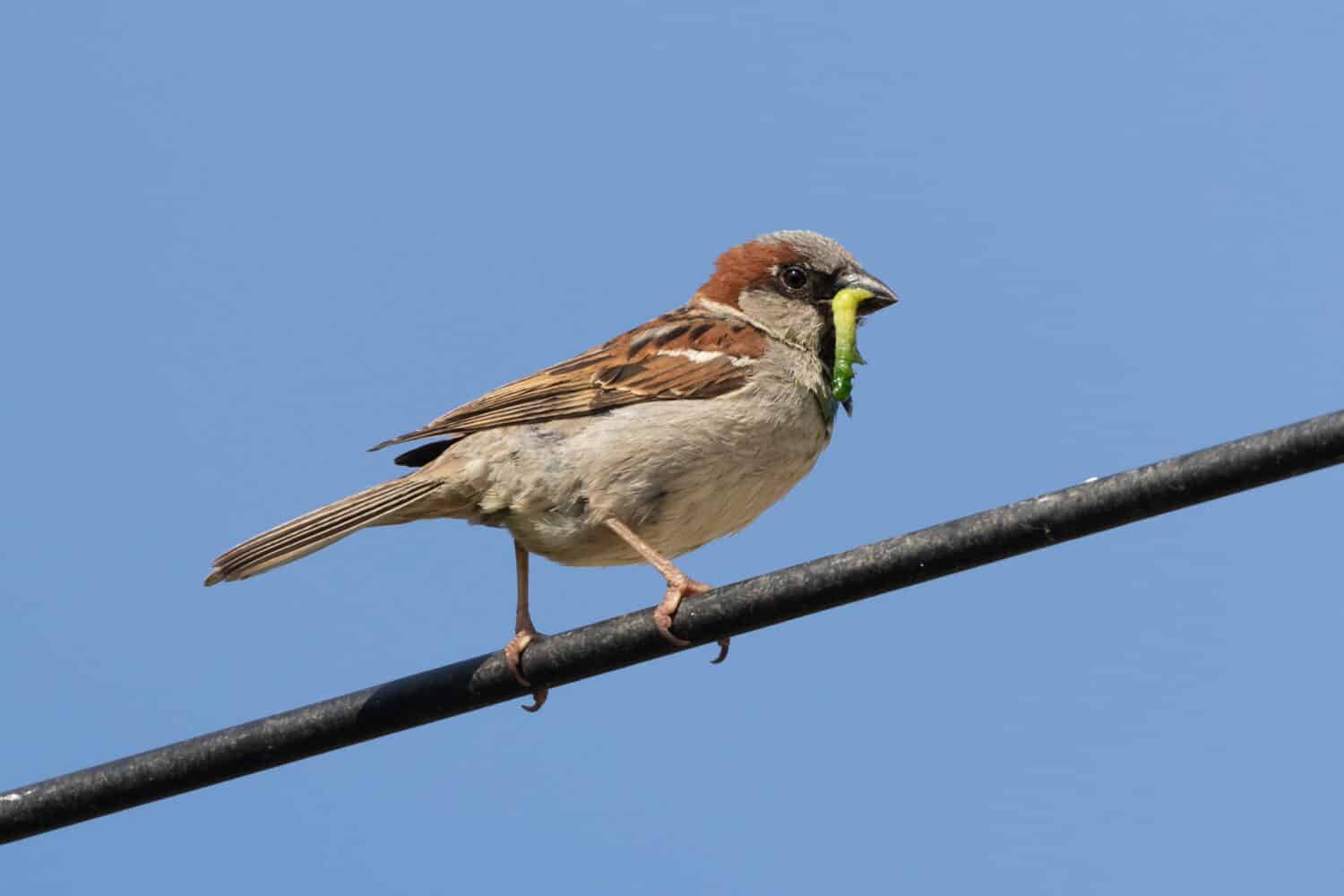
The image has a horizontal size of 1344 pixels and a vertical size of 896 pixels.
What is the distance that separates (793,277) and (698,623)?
11.7 ft

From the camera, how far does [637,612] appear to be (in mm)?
4223

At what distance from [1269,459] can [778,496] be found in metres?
3.35

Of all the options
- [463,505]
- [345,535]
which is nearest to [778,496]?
[463,505]

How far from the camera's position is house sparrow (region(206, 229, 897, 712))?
20.4ft

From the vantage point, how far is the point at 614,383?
6.52 meters

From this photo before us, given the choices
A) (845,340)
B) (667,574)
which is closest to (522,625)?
(667,574)

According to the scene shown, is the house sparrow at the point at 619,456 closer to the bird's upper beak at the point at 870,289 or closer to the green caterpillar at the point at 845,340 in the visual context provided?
the green caterpillar at the point at 845,340

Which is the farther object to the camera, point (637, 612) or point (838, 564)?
point (637, 612)

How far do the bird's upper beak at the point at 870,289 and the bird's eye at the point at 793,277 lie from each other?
0.16 meters

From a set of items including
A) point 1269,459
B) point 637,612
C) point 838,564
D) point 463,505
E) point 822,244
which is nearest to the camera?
point 1269,459

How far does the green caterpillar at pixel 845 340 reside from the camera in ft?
22.9

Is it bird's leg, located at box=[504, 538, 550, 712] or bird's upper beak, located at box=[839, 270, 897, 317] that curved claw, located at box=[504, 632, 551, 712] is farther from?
bird's upper beak, located at box=[839, 270, 897, 317]

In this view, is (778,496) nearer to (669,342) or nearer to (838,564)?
(669,342)

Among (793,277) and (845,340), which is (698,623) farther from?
(793,277)
